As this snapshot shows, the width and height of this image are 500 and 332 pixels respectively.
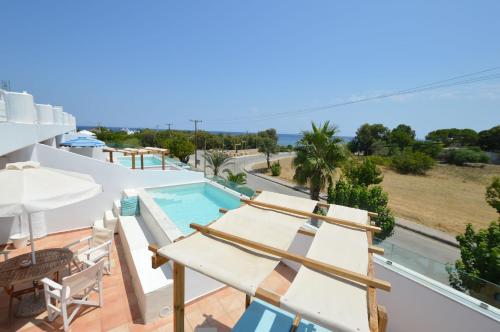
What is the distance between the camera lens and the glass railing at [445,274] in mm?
4074

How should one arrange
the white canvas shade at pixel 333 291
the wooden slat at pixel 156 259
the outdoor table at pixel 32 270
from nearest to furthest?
the white canvas shade at pixel 333 291 < the wooden slat at pixel 156 259 < the outdoor table at pixel 32 270

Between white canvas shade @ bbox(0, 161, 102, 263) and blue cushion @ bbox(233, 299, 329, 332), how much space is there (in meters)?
3.79

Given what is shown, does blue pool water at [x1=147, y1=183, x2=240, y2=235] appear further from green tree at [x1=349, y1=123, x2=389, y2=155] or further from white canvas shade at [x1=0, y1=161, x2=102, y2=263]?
green tree at [x1=349, y1=123, x2=389, y2=155]

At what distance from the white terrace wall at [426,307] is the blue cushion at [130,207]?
834 cm

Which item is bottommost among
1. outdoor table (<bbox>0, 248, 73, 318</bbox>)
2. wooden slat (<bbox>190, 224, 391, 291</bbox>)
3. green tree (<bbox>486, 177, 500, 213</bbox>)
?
outdoor table (<bbox>0, 248, 73, 318</bbox>)

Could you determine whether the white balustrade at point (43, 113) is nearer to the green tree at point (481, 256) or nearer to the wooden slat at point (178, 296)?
the wooden slat at point (178, 296)

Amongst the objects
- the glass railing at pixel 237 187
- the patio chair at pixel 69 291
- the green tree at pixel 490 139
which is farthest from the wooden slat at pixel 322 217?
the green tree at pixel 490 139

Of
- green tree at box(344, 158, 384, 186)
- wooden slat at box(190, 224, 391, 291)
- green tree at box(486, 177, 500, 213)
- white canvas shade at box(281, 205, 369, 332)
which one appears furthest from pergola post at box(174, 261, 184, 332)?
green tree at box(344, 158, 384, 186)

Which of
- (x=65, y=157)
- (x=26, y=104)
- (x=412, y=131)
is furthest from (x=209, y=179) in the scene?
(x=412, y=131)

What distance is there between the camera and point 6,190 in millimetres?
3631

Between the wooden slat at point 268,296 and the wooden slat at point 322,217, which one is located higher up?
the wooden slat at point 322,217

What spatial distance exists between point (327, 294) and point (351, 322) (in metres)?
0.31

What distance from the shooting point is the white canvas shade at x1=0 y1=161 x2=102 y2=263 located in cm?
351

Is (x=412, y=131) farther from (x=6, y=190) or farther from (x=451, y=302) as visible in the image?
(x=6, y=190)
